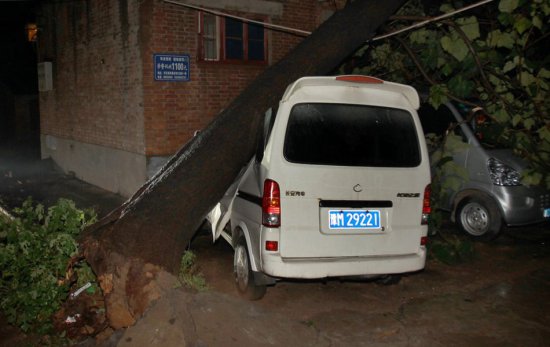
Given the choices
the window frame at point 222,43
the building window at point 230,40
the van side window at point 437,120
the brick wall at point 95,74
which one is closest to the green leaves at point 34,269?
the brick wall at point 95,74

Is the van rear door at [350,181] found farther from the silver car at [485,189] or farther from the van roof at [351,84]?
the silver car at [485,189]

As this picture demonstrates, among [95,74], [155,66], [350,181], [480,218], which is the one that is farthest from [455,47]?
[95,74]

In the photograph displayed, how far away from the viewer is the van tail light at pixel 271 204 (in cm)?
471

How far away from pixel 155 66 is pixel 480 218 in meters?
6.34

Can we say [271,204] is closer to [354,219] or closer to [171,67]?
[354,219]

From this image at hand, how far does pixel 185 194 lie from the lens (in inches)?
216

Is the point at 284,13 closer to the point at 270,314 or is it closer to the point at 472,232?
the point at 472,232

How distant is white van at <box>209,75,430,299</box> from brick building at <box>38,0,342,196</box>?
5.35 m

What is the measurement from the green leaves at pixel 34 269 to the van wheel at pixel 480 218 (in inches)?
225

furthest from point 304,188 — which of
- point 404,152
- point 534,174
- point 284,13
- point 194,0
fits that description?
point 284,13

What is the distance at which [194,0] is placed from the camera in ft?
33.4

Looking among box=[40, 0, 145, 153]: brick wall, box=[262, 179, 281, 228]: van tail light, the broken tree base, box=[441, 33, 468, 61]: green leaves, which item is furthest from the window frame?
box=[262, 179, 281, 228]: van tail light

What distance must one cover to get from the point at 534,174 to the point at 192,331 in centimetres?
525

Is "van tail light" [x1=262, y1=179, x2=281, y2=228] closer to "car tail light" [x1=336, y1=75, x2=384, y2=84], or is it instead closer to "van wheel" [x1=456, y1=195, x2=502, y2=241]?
"car tail light" [x1=336, y1=75, x2=384, y2=84]
